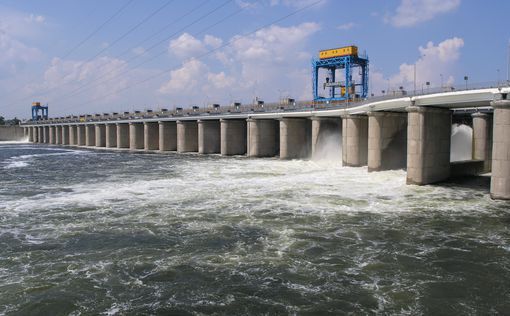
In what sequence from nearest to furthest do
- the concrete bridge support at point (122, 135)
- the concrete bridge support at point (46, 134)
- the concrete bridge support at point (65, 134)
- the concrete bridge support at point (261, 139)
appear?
the concrete bridge support at point (261, 139)
the concrete bridge support at point (122, 135)
the concrete bridge support at point (65, 134)
the concrete bridge support at point (46, 134)

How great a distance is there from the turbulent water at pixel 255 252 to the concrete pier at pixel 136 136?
5984 centimetres

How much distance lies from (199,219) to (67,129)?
112m

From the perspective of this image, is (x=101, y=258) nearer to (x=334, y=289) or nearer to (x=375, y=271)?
(x=334, y=289)

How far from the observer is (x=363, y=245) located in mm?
15945

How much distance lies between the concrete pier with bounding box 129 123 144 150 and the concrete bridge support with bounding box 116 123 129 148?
521 centimetres

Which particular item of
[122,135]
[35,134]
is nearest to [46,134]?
[35,134]

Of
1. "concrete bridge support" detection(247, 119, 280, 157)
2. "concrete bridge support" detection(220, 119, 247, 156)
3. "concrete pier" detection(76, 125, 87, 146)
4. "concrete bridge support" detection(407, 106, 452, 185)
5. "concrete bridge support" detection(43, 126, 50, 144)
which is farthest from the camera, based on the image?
"concrete bridge support" detection(43, 126, 50, 144)

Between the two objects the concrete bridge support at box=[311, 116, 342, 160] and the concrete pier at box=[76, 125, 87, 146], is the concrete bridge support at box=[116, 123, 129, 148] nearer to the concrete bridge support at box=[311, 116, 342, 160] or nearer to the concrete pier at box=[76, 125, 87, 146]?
the concrete pier at box=[76, 125, 87, 146]

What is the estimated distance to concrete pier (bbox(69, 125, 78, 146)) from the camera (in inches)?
4562

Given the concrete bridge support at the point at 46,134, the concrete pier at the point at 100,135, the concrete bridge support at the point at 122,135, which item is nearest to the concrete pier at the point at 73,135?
the concrete pier at the point at 100,135

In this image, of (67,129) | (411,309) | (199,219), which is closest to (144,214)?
(199,219)

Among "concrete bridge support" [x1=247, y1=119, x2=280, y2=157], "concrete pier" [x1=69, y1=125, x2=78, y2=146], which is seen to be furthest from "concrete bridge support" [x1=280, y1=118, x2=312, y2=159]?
"concrete pier" [x1=69, y1=125, x2=78, y2=146]

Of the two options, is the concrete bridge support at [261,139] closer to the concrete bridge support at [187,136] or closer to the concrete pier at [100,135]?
the concrete bridge support at [187,136]

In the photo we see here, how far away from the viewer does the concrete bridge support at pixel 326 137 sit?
50812mm
